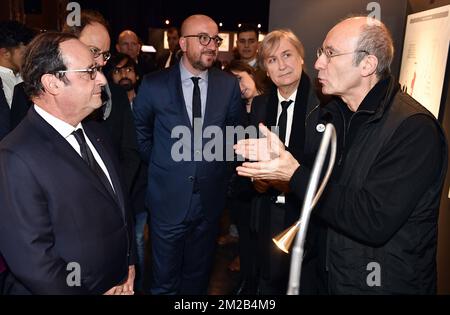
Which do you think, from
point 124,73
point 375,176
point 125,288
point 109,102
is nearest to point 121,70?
point 124,73

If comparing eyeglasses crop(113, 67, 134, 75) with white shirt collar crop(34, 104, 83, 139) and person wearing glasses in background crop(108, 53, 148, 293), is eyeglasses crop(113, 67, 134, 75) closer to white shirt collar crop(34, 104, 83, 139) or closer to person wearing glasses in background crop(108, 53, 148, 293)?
person wearing glasses in background crop(108, 53, 148, 293)

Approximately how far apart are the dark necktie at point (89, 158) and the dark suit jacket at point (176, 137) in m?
1.00

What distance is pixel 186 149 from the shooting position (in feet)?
9.05

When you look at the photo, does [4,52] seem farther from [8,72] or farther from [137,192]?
[137,192]

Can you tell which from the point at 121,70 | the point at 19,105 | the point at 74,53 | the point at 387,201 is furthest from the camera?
the point at 121,70

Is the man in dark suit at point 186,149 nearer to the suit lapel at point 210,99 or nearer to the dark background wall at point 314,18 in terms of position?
the suit lapel at point 210,99

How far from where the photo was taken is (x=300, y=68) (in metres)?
2.76

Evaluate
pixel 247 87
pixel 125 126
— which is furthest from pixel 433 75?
pixel 125 126

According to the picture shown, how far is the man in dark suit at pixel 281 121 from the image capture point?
2611mm

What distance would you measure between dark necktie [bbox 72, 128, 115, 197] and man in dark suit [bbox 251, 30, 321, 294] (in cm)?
105

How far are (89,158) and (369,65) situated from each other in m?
1.27

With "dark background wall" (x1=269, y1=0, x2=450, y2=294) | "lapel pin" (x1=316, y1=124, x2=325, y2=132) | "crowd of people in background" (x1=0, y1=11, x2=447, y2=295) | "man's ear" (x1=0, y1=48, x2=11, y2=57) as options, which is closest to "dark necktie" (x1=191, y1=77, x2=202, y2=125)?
"crowd of people in background" (x1=0, y1=11, x2=447, y2=295)

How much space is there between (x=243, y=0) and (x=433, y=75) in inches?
589

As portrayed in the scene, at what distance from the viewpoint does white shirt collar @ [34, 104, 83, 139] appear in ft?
5.49
